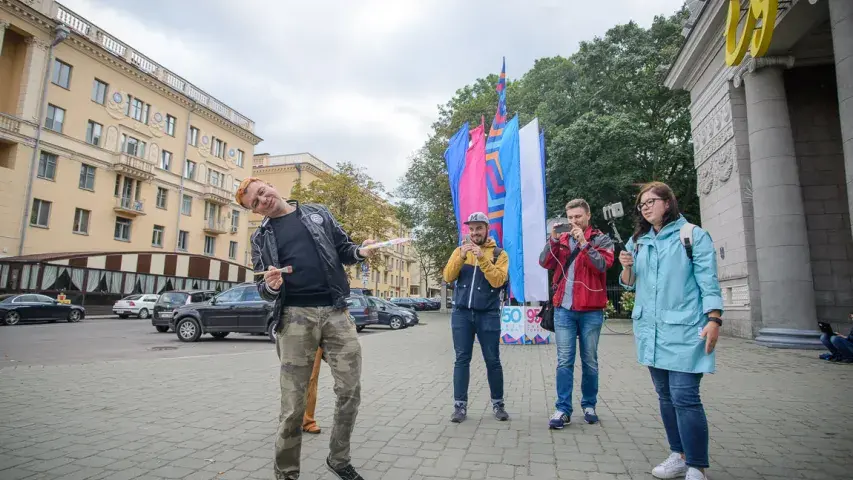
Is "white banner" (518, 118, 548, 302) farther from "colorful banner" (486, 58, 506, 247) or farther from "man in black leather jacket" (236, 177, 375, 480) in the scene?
"man in black leather jacket" (236, 177, 375, 480)

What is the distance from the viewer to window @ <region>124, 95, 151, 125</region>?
3447cm

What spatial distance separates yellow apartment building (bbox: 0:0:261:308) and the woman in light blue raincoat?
31746mm

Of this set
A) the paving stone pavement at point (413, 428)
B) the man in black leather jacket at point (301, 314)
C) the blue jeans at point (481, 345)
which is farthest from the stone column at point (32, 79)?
the blue jeans at point (481, 345)

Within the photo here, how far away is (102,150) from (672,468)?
38496 mm

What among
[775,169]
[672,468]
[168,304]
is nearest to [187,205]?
[168,304]

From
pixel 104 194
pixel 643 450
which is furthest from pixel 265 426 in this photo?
pixel 104 194

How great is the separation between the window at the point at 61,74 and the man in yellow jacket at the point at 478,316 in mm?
35293

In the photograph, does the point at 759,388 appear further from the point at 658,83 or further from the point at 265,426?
the point at 658,83

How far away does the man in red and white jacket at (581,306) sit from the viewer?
14.7ft

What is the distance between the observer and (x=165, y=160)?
37.8 m

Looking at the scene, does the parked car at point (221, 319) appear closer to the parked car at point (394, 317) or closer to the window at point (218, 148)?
the parked car at point (394, 317)

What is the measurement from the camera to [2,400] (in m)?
5.54

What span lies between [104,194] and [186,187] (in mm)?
7516

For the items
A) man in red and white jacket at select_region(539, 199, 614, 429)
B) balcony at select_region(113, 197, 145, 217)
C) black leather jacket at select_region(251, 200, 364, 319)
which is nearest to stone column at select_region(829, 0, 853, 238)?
man in red and white jacket at select_region(539, 199, 614, 429)
